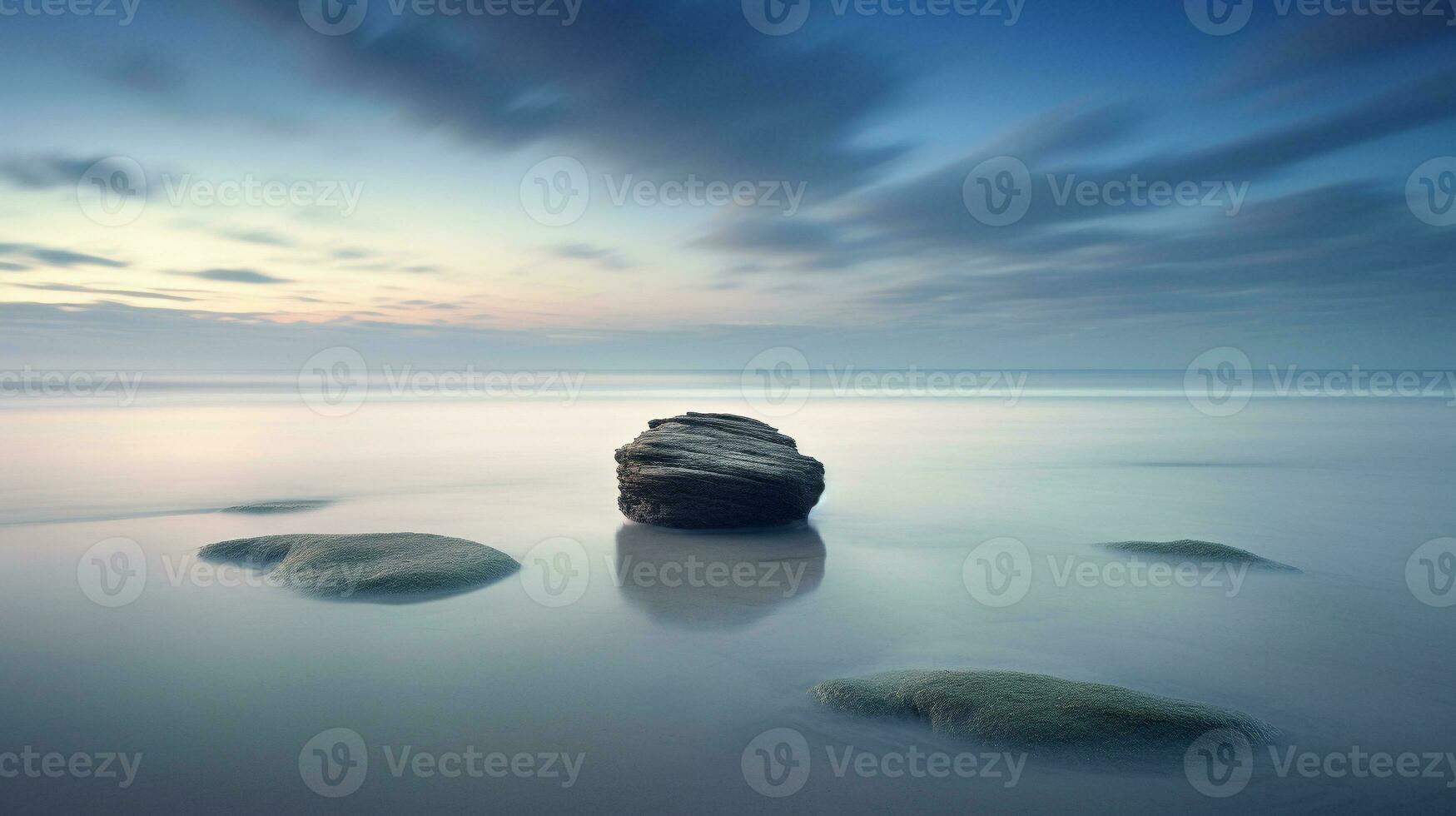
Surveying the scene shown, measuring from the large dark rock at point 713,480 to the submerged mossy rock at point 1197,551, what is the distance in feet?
16.5

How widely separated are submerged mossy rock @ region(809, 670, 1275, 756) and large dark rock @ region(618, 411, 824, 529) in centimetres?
629

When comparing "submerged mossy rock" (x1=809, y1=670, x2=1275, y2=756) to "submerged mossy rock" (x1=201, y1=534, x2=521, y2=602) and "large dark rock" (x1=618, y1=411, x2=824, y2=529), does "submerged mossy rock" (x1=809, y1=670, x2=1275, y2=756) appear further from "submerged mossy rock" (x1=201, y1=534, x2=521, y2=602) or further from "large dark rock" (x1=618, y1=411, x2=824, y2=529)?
"large dark rock" (x1=618, y1=411, x2=824, y2=529)

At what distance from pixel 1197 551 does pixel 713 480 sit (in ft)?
23.5

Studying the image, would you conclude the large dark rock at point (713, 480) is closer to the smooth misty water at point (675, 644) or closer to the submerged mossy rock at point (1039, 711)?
the smooth misty water at point (675, 644)

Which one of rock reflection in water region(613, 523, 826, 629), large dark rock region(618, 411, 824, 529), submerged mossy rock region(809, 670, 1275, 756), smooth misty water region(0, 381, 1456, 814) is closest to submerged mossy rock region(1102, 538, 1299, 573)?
smooth misty water region(0, 381, 1456, 814)

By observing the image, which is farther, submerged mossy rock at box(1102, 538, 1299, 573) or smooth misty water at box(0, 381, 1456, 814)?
submerged mossy rock at box(1102, 538, 1299, 573)

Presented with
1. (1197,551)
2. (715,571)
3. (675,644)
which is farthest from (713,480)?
(1197,551)

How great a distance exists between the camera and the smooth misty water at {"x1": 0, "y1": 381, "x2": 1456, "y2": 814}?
513 cm

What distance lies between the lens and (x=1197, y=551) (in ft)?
36.4

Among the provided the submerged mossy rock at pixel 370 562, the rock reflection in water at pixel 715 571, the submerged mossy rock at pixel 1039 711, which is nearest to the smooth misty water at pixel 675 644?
the rock reflection in water at pixel 715 571

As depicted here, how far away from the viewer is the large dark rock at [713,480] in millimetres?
12766

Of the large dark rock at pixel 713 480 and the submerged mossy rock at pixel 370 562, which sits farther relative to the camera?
the large dark rock at pixel 713 480

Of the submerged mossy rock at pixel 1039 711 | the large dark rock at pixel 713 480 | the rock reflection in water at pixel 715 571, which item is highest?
the large dark rock at pixel 713 480

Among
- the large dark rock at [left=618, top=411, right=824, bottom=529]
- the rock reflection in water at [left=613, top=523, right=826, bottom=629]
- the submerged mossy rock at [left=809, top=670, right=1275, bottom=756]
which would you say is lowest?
the submerged mossy rock at [left=809, top=670, right=1275, bottom=756]
